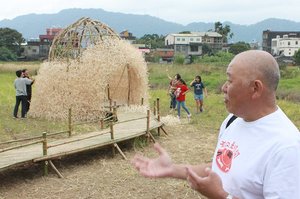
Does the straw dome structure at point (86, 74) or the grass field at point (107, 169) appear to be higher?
the straw dome structure at point (86, 74)

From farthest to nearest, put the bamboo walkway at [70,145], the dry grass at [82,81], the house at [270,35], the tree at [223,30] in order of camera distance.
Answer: the house at [270,35] → the tree at [223,30] → the dry grass at [82,81] → the bamboo walkway at [70,145]

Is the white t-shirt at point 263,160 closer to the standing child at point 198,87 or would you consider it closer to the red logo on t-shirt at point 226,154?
the red logo on t-shirt at point 226,154

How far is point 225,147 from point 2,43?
51.2 meters

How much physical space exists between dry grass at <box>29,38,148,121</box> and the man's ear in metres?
10.1

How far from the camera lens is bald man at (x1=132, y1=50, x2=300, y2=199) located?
1.97 meters

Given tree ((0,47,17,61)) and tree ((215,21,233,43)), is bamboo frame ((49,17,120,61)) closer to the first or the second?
tree ((0,47,17,61))

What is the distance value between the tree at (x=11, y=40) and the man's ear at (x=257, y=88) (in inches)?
2012

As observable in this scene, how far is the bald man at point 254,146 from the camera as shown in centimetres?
197

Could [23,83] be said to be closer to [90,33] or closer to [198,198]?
[90,33]

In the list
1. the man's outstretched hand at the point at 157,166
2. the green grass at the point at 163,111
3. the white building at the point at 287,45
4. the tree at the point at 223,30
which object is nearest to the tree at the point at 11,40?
the green grass at the point at 163,111

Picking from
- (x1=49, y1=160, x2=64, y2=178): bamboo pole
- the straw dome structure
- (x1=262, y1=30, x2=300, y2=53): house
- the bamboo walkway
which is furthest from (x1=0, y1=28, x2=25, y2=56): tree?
(x1=262, y1=30, x2=300, y2=53): house

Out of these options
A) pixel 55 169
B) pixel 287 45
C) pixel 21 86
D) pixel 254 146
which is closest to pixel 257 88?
pixel 254 146

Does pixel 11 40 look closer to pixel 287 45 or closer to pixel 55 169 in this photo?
pixel 55 169

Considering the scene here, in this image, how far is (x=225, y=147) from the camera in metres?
2.28
